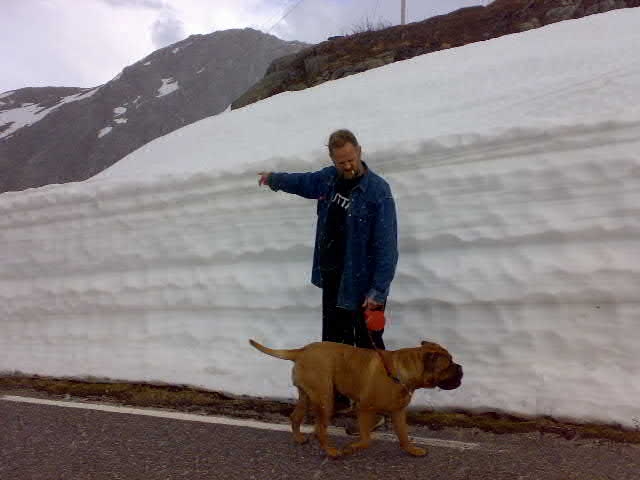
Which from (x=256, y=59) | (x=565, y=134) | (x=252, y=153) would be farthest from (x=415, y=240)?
(x=256, y=59)

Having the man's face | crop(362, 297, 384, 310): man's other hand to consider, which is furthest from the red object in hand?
the man's face

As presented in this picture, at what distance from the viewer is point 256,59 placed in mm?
38125

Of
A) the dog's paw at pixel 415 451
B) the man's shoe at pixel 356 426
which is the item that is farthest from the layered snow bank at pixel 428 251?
the dog's paw at pixel 415 451

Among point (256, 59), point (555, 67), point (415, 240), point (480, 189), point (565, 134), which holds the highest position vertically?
point (256, 59)

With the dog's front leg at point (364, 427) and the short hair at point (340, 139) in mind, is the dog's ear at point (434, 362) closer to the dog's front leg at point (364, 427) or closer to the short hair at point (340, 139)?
the dog's front leg at point (364, 427)

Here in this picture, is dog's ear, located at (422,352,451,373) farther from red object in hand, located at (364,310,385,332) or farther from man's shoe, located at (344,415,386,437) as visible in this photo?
man's shoe, located at (344,415,386,437)

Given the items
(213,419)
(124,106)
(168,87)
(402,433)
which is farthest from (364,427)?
(168,87)

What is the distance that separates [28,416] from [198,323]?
1.51m

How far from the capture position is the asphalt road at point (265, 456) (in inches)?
105

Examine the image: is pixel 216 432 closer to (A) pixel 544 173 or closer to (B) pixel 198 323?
(B) pixel 198 323

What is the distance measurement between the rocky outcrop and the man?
11.1 meters

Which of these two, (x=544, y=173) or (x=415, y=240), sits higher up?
(x=544, y=173)

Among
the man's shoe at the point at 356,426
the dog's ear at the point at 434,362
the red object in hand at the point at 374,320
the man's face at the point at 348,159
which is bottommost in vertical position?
the man's shoe at the point at 356,426

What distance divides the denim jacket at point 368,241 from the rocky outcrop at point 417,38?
11177mm
